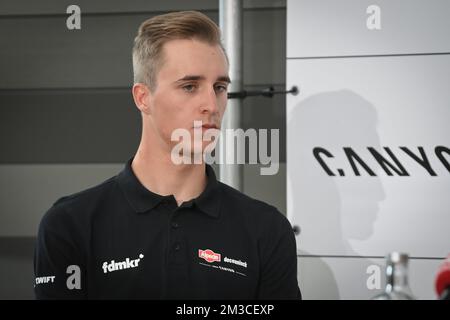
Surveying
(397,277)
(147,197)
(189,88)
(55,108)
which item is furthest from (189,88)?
(55,108)

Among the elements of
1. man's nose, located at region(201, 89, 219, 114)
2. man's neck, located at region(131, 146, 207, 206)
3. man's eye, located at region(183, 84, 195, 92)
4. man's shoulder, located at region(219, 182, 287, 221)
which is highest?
man's eye, located at region(183, 84, 195, 92)

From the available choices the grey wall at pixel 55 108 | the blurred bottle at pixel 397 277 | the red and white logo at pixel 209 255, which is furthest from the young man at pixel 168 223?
the grey wall at pixel 55 108

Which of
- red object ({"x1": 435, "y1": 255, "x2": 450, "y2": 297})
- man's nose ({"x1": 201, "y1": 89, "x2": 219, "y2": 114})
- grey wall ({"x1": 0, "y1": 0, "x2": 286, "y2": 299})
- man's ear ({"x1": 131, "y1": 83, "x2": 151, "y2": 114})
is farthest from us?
grey wall ({"x1": 0, "y1": 0, "x2": 286, "y2": 299})

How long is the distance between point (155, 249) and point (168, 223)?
0.21 ft

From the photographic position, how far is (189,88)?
132 centimetres

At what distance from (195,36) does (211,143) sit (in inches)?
9.9

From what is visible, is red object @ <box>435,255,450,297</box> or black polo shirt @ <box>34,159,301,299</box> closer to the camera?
red object @ <box>435,255,450,297</box>

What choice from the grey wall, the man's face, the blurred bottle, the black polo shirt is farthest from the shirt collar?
the grey wall

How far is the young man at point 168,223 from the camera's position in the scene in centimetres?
129

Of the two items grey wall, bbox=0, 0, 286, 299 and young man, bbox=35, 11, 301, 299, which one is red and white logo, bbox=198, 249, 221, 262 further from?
grey wall, bbox=0, 0, 286, 299

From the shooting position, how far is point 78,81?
2.88 meters

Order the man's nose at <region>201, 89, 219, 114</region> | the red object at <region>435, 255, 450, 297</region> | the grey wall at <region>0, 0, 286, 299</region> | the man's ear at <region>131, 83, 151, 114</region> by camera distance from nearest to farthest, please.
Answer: the red object at <region>435, 255, 450, 297</region> < the man's nose at <region>201, 89, 219, 114</region> < the man's ear at <region>131, 83, 151, 114</region> < the grey wall at <region>0, 0, 286, 299</region>

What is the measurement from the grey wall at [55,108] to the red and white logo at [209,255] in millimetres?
1559

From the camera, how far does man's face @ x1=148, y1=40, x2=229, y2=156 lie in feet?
4.25
